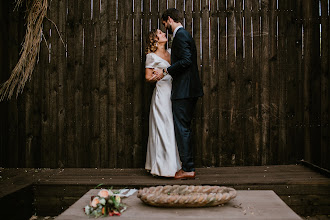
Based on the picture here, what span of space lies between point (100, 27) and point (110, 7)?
0.29m

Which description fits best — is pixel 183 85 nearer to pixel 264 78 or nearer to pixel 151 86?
pixel 151 86

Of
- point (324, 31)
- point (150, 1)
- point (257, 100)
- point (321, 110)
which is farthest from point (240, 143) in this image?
point (150, 1)

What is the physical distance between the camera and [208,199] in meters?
1.98

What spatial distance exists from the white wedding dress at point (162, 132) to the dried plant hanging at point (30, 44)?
62.9 inches

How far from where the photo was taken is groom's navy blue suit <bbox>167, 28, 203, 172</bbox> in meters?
3.45

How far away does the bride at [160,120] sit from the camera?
11.6ft

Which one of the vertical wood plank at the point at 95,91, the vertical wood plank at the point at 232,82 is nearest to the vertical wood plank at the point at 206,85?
the vertical wood plank at the point at 232,82

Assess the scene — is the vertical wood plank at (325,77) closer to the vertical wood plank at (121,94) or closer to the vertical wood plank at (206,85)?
the vertical wood plank at (206,85)

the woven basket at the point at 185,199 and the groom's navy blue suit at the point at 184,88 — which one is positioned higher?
the groom's navy blue suit at the point at 184,88

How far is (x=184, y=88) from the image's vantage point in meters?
3.55

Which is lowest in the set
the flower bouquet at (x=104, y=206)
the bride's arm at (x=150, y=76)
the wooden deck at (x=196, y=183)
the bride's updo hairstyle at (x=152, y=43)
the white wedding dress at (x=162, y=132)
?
the wooden deck at (x=196, y=183)

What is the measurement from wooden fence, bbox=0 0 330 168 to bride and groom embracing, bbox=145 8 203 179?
611 millimetres

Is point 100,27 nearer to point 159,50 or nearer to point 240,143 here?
point 159,50

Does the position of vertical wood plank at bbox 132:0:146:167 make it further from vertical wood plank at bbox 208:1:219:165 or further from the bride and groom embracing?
vertical wood plank at bbox 208:1:219:165
